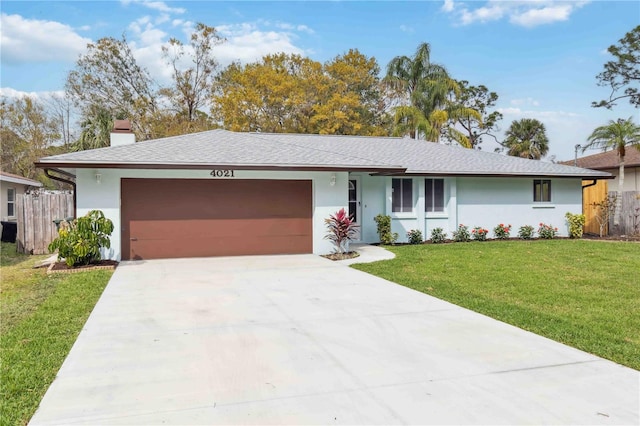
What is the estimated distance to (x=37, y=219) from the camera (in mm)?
13461

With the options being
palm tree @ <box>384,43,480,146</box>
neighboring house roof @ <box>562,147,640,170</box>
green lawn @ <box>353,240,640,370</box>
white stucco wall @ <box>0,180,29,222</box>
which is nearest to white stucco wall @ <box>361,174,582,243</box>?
green lawn @ <box>353,240,640,370</box>

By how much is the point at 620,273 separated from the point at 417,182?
683cm

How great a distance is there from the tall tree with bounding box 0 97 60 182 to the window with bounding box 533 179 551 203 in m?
31.3

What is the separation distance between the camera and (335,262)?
10758mm

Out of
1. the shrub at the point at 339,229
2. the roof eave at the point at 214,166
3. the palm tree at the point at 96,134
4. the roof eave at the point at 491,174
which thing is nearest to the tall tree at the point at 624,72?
the roof eave at the point at 491,174

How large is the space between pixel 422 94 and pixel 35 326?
85.3 feet

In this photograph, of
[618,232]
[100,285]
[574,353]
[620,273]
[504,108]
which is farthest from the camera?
[504,108]

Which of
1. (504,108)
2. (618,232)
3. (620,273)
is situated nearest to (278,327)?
(620,273)

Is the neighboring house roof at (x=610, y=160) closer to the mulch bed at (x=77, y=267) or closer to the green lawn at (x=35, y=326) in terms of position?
the mulch bed at (x=77, y=267)

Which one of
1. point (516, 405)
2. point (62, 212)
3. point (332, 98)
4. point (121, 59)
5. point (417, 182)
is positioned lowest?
point (516, 405)

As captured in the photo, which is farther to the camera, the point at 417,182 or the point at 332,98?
the point at 332,98

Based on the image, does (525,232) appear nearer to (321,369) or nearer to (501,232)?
(501,232)

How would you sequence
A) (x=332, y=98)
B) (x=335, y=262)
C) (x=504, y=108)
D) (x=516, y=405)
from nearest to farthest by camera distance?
(x=516, y=405) → (x=335, y=262) → (x=332, y=98) → (x=504, y=108)

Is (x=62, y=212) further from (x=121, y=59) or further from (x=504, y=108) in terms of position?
(x=504, y=108)
